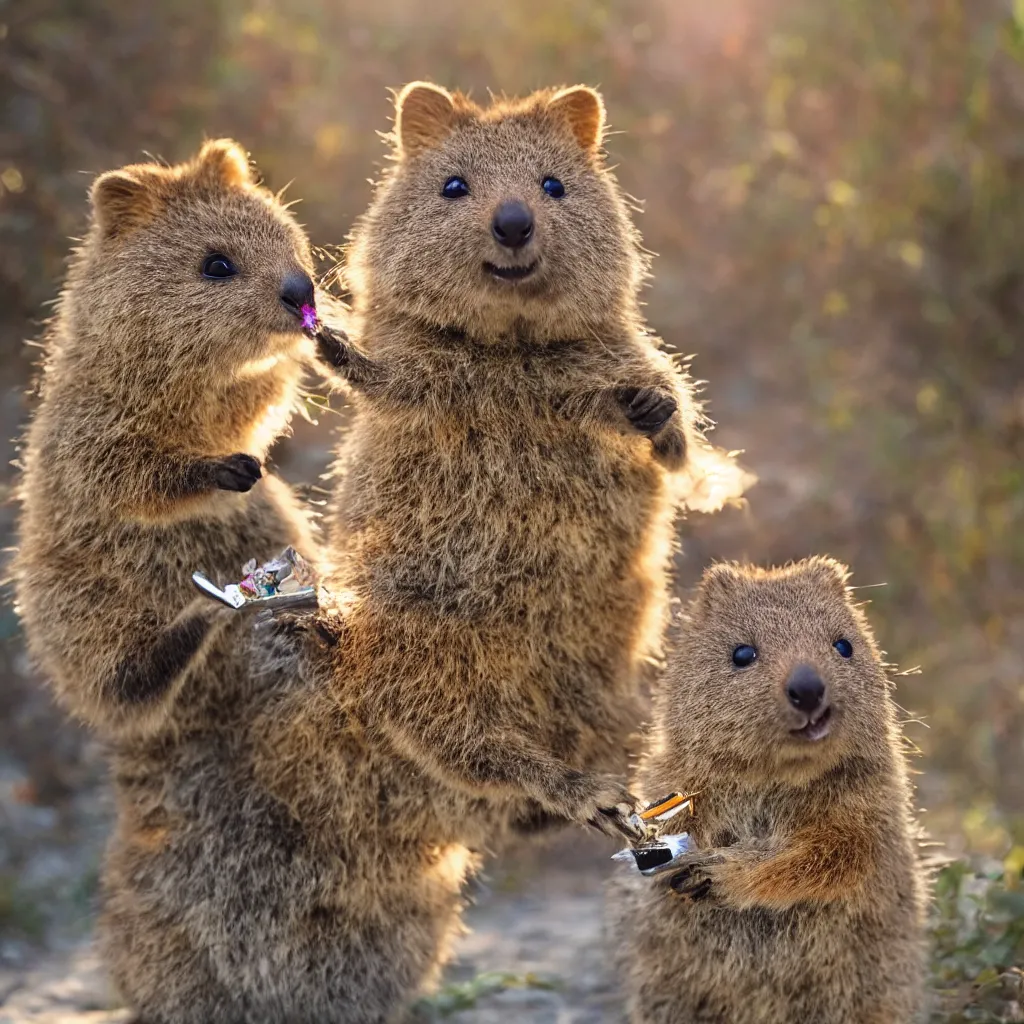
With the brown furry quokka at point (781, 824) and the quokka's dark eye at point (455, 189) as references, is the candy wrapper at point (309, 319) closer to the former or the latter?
the quokka's dark eye at point (455, 189)

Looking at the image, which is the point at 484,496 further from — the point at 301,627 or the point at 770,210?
the point at 770,210

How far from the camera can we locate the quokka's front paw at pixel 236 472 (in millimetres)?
3652

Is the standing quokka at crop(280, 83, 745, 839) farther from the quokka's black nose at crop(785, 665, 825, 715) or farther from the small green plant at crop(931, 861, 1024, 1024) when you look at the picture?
the small green plant at crop(931, 861, 1024, 1024)

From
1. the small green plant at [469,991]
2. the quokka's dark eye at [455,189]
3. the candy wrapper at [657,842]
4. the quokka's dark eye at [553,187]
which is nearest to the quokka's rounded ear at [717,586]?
the candy wrapper at [657,842]

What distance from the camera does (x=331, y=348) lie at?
3615 millimetres

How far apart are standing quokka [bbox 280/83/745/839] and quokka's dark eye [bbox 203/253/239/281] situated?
14.1 inches

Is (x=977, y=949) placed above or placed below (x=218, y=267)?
below

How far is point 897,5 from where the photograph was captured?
7.00m

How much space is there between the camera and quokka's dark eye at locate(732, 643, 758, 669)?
11.5ft

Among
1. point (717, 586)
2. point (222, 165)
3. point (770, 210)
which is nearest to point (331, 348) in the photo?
point (222, 165)

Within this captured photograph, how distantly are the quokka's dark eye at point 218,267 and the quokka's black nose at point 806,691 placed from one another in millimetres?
1686

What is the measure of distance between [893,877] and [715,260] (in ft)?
14.8

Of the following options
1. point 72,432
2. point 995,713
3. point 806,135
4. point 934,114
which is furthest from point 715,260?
point 72,432

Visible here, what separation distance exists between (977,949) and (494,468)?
2.04m
